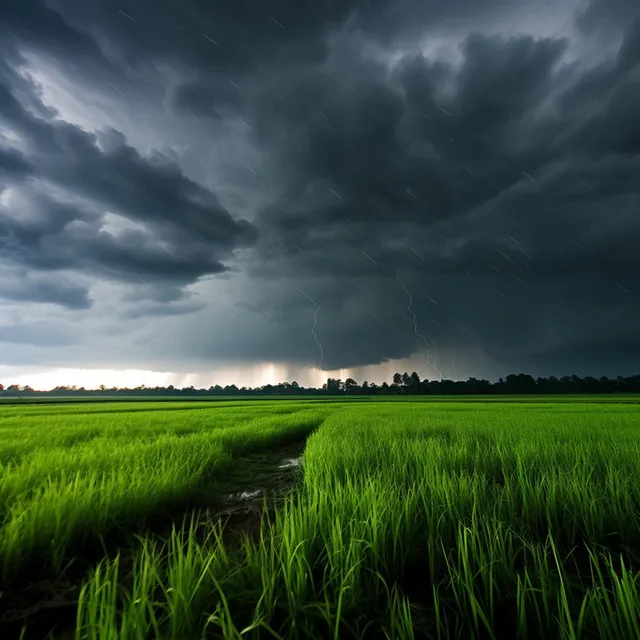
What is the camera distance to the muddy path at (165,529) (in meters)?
1.75

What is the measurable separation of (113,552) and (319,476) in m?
2.00

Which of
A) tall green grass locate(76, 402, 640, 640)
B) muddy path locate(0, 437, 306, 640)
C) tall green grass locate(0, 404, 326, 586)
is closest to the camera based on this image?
tall green grass locate(76, 402, 640, 640)

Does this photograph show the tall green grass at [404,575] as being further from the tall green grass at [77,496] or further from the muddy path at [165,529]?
the tall green grass at [77,496]

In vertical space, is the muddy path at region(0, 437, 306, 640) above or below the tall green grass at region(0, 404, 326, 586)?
below

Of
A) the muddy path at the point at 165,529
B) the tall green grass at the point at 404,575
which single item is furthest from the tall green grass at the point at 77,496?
the tall green grass at the point at 404,575

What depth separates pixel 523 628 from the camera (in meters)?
A: 1.37

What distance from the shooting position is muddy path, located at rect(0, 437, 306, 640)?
175cm

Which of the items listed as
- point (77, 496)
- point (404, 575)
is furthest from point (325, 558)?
point (77, 496)

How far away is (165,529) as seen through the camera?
304cm

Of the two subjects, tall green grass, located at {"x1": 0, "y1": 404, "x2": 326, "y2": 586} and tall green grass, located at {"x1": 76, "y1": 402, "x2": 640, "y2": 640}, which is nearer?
tall green grass, located at {"x1": 76, "y1": 402, "x2": 640, "y2": 640}

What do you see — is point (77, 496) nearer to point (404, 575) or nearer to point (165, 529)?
point (165, 529)

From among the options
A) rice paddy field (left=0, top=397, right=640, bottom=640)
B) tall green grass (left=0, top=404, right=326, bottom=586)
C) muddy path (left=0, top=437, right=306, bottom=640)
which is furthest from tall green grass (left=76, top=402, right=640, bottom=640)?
tall green grass (left=0, top=404, right=326, bottom=586)

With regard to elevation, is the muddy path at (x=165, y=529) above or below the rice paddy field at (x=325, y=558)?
below

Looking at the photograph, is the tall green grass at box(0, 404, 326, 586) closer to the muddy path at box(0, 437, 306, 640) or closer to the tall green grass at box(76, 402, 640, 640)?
the muddy path at box(0, 437, 306, 640)
